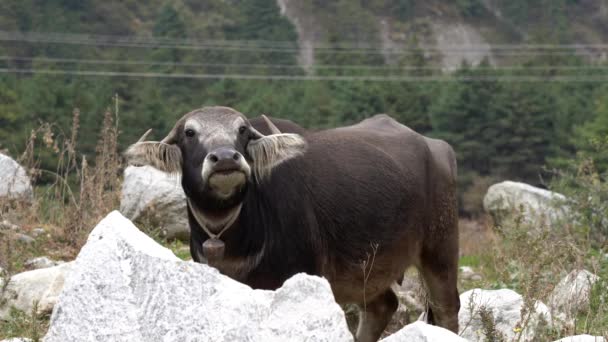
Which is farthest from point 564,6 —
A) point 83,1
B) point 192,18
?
point 83,1

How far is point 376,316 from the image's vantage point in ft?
24.8

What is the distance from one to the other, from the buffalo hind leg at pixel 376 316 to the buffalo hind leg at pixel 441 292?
29 centimetres

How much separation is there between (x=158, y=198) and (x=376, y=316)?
3675mm

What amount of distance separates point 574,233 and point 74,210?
18.9ft

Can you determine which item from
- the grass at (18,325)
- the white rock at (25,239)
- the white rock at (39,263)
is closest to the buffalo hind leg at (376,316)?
the grass at (18,325)

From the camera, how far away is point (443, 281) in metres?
7.52

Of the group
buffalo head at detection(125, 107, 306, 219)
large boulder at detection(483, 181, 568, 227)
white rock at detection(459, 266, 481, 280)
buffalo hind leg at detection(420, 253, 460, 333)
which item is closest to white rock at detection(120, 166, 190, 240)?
white rock at detection(459, 266, 481, 280)

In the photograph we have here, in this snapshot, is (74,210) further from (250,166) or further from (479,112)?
(479,112)

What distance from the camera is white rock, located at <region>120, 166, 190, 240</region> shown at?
34.0ft

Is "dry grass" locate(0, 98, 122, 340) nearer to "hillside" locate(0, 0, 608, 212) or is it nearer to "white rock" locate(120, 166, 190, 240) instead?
"white rock" locate(120, 166, 190, 240)

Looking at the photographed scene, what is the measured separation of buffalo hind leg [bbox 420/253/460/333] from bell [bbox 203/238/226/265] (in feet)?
7.00

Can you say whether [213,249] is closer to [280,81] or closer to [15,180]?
[15,180]

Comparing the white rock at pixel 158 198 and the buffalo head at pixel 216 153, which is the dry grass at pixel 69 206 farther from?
the buffalo head at pixel 216 153

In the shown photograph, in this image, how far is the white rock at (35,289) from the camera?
6.66m
